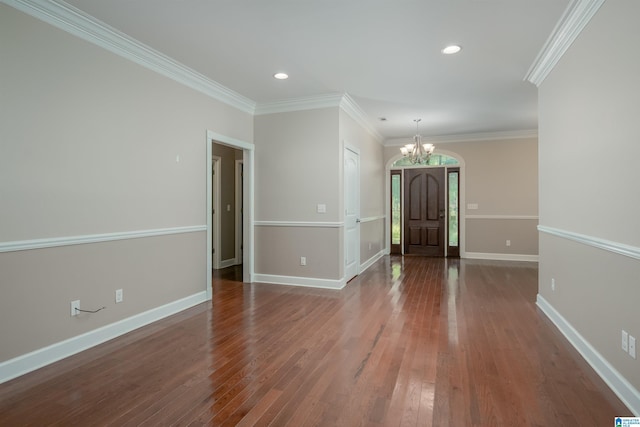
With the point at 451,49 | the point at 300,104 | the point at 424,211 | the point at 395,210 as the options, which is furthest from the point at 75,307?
the point at 424,211

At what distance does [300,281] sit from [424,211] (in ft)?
14.3

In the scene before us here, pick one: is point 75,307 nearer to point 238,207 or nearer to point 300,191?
point 300,191

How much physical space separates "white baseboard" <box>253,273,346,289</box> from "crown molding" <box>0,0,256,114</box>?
8.86ft

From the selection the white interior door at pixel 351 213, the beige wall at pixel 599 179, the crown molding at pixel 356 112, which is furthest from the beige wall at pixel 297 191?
the beige wall at pixel 599 179

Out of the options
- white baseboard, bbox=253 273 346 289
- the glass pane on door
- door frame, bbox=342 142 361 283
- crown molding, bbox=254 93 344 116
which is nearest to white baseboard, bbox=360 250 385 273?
door frame, bbox=342 142 361 283

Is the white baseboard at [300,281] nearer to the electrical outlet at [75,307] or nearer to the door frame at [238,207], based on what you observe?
the door frame at [238,207]

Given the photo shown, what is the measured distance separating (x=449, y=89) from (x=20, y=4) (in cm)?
452

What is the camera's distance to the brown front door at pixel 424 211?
835 centimetres

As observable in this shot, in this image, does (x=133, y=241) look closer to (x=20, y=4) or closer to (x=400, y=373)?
(x=20, y=4)

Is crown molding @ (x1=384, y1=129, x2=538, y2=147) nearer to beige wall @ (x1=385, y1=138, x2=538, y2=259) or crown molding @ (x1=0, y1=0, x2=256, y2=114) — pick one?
beige wall @ (x1=385, y1=138, x2=538, y2=259)

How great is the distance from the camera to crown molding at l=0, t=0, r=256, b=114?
105 inches

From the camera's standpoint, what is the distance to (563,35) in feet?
10.2

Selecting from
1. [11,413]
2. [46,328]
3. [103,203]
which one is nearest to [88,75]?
[103,203]

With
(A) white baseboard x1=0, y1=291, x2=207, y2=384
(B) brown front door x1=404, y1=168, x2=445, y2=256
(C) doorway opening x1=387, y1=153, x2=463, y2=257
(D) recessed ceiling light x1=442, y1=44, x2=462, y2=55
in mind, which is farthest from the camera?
(B) brown front door x1=404, y1=168, x2=445, y2=256
